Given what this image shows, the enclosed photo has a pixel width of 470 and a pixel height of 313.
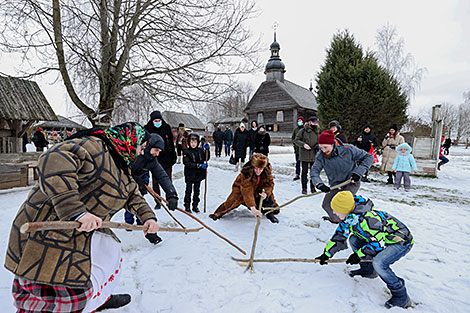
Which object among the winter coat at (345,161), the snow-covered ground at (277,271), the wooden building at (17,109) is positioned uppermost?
the wooden building at (17,109)

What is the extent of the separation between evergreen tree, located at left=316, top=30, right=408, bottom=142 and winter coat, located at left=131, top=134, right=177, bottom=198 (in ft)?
34.0

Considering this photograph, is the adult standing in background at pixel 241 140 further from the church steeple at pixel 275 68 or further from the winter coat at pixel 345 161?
the church steeple at pixel 275 68

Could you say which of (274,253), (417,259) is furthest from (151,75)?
(417,259)

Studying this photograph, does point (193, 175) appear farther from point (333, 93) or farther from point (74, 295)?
point (333, 93)

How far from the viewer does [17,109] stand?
7211mm

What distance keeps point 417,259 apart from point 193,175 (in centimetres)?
378

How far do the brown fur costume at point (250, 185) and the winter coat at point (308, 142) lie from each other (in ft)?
8.23

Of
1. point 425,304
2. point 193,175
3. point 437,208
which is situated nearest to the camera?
point 425,304

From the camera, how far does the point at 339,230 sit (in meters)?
2.75

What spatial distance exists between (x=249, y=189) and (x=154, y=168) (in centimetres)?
153

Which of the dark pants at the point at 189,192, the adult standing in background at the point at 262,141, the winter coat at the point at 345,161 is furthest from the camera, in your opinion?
the adult standing in background at the point at 262,141

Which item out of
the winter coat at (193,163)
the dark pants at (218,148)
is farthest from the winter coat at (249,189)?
the dark pants at (218,148)

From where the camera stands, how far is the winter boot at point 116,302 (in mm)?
2354

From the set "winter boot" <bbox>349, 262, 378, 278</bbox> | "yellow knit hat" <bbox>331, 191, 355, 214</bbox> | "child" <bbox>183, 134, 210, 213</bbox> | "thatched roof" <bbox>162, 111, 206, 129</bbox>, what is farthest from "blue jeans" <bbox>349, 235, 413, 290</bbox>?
"thatched roof" <bbox>162, 111, 206, 129</bbox>
